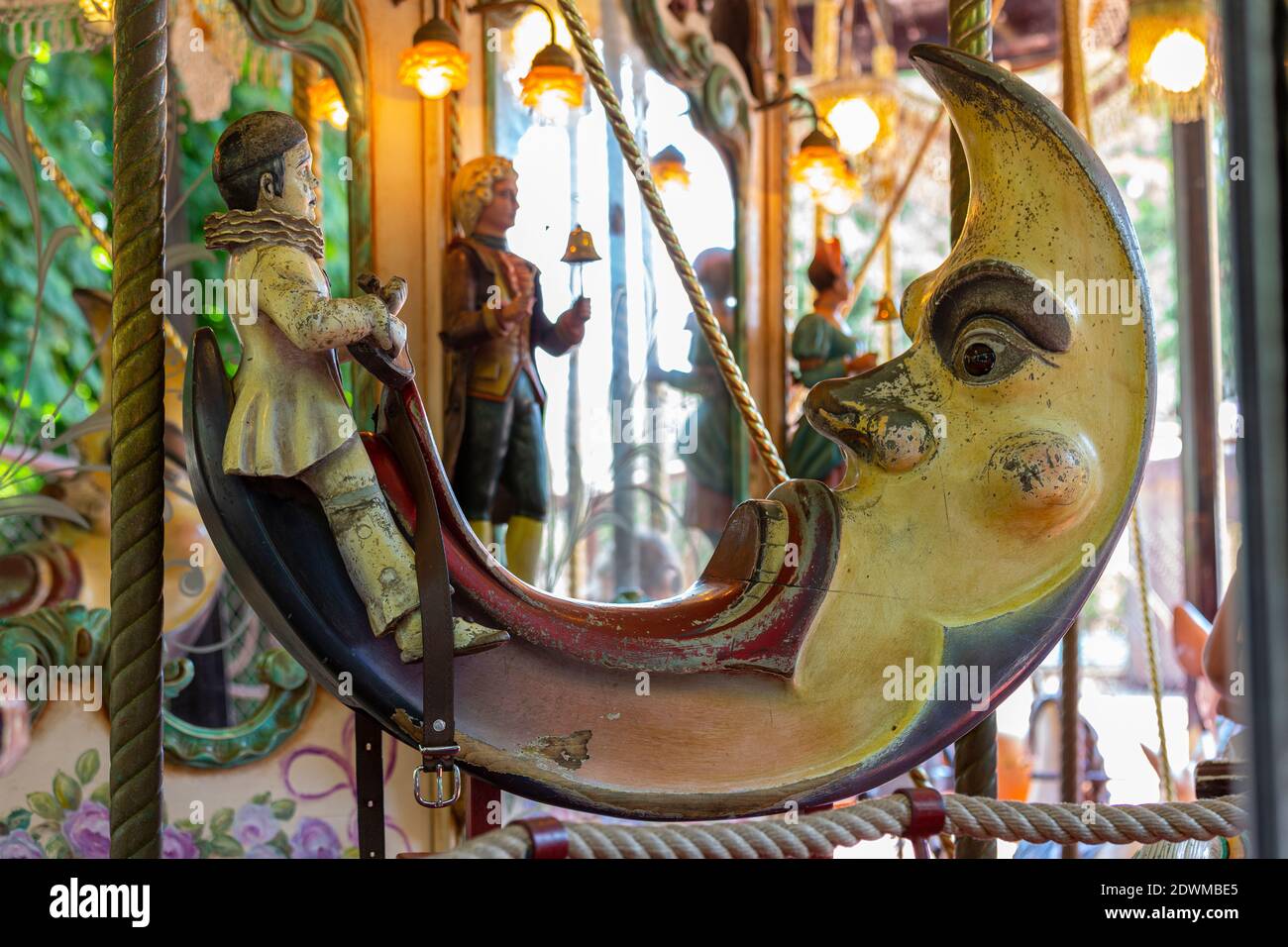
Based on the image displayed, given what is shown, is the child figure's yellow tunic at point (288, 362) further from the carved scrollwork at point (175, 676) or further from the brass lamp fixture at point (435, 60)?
the brass lamp fixture at point (435, 60)

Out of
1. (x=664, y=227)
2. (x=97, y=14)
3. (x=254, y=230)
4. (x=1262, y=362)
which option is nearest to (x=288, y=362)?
(x=254, y=230)

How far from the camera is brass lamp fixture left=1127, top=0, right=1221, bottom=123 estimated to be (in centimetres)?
443

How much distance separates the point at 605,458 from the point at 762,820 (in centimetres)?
242

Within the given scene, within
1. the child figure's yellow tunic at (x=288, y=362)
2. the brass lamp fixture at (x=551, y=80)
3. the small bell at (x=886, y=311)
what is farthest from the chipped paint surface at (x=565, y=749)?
the small bell at (x=886, y=311)

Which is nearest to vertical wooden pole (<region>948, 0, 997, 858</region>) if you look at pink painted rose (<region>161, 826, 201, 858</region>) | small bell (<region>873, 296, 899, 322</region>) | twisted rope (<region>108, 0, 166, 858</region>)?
twisted rope (<region>108, 0, 166, 858</region>)

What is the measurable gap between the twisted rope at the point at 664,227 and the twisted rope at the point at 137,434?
54 centimetres

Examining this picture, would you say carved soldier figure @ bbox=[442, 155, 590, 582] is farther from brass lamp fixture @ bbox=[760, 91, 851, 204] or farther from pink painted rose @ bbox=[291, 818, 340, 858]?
brass lamp fixture @ bbox=[760, 91, 851, 204]

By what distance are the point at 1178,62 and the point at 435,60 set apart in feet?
8.94

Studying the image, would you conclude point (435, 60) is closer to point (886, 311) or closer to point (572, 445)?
point (572, 445)

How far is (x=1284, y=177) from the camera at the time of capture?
70 cm

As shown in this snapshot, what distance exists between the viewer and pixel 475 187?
3039 mm

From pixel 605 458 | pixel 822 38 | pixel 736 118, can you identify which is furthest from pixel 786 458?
pixel 822 38
